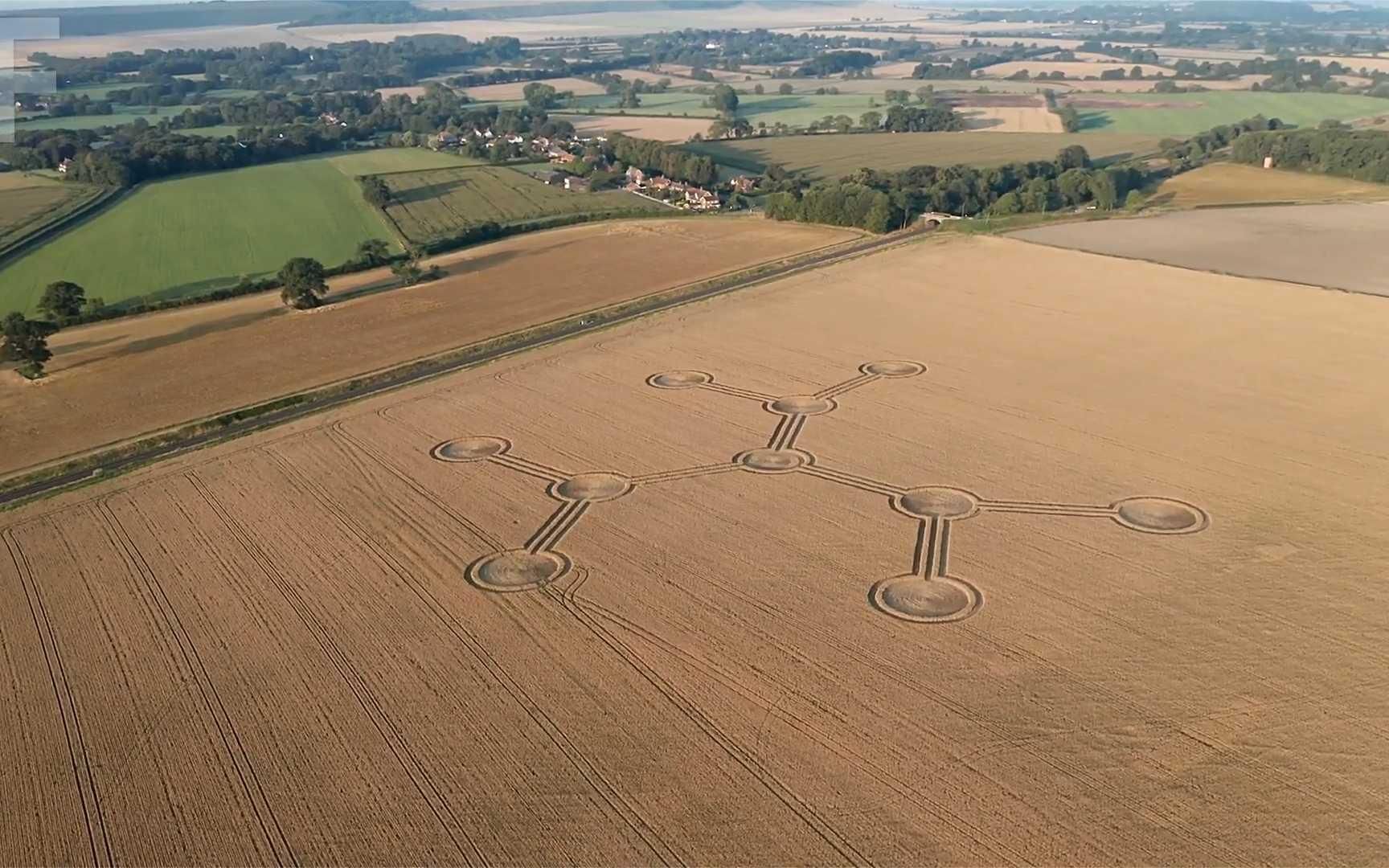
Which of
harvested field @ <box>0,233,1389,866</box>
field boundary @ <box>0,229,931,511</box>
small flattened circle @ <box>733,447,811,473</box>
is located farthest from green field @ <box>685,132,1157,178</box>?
small flattened circle @ <box>733,447,811,473</box>

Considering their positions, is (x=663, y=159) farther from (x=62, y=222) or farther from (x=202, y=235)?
(x=62, y=222)

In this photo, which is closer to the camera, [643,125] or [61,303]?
[61,303]

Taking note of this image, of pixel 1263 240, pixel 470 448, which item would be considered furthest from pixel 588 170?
pixel 470 448

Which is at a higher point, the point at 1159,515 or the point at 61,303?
the point at 61,303

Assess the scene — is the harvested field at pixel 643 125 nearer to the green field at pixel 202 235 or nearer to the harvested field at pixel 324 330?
the green field at pixel 202 235

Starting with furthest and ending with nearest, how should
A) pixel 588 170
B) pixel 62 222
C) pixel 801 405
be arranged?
pixel 588 170 → pixel 62 222 → pixel 801 405

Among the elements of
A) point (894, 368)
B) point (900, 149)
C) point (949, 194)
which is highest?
point (900, 149)
